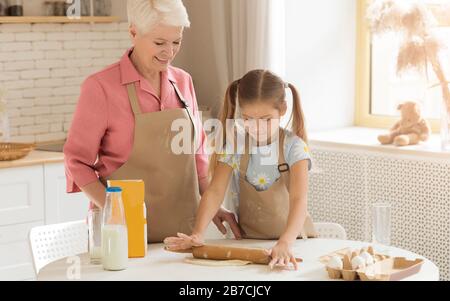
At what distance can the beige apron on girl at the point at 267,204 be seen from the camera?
259cm

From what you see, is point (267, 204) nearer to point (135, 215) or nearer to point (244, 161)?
point (244, 161)

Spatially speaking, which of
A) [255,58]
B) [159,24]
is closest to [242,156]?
[159,24]

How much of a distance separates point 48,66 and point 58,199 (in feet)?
2.71

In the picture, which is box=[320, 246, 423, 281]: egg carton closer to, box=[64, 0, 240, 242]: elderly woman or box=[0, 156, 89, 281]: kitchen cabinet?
box=[64, 0, 240, 242]: elderly woman

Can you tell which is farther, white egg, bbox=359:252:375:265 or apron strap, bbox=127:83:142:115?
apron strap, bbox=127:83:142:115

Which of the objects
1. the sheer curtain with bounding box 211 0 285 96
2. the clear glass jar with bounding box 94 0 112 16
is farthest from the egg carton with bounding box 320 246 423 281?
the clear glass jar with bounding box 94 0 112 16

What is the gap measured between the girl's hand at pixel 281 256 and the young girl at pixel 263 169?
130mm

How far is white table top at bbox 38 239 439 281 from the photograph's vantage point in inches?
87.6

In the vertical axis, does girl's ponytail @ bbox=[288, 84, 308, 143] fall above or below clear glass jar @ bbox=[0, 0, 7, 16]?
below

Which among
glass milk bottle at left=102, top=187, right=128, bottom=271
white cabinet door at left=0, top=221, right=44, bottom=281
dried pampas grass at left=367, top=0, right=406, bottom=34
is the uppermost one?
dried pampas grass at left=367, top=0, right=406, bottom=34

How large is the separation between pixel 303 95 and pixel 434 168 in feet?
3.02

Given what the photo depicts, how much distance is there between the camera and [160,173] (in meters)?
2.66

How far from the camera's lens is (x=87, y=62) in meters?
4.74

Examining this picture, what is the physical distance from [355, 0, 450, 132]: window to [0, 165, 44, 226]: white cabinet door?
1.71 meters
